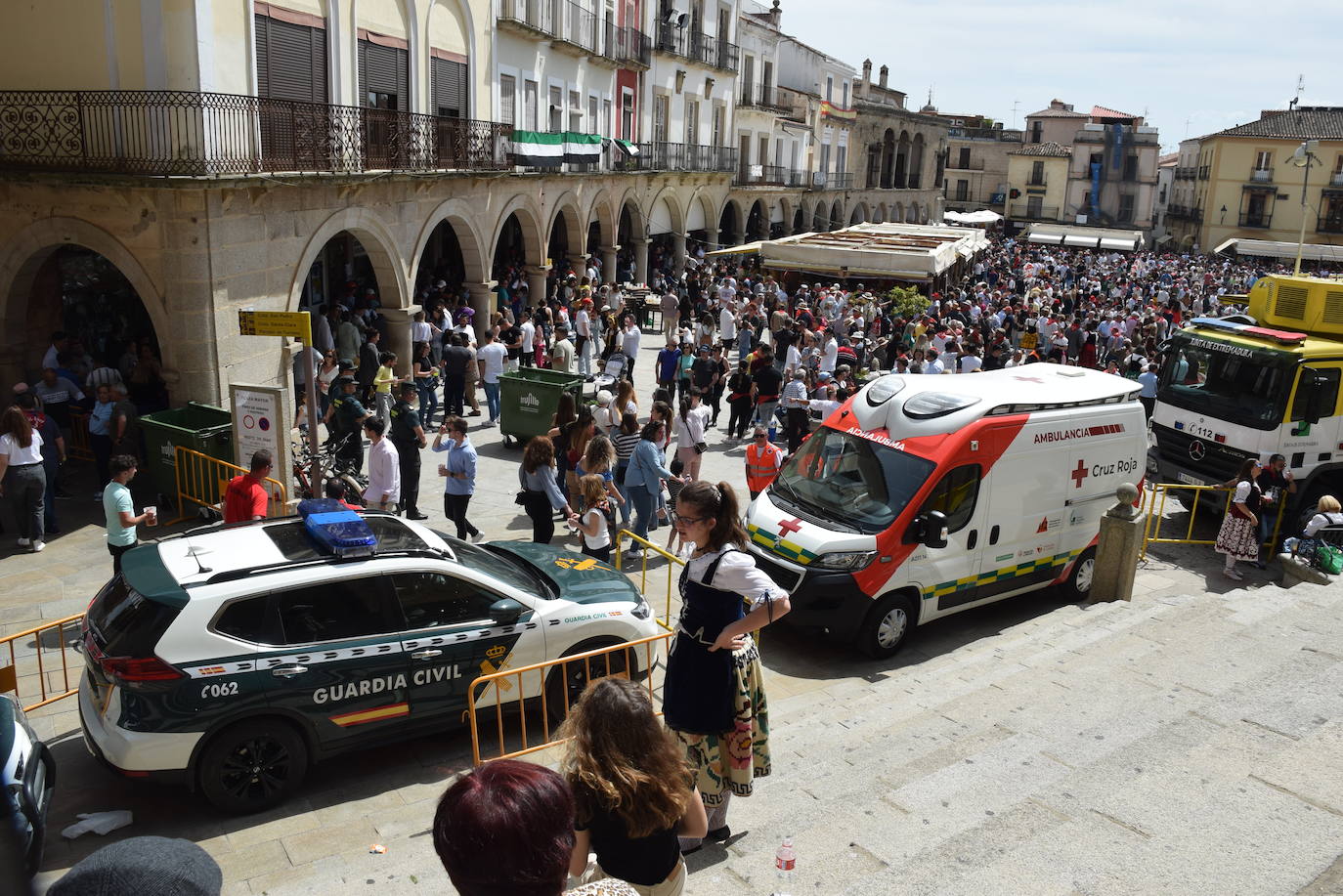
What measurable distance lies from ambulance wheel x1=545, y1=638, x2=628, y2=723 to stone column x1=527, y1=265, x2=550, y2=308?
19130 millimetres

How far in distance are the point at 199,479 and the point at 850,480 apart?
7.27 meters

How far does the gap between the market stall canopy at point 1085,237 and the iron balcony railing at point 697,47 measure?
31984 millimetres

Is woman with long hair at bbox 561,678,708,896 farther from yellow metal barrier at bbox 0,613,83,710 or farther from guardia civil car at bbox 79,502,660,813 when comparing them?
yellow metal barrier at bbox 0,613,83,710

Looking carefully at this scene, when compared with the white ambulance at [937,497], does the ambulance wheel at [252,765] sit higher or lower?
lower

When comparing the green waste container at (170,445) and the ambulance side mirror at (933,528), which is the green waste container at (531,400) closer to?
the green waste container at (170,445)

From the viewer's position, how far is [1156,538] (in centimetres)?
1374

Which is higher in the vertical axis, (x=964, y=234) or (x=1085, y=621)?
(x=964, y=234)

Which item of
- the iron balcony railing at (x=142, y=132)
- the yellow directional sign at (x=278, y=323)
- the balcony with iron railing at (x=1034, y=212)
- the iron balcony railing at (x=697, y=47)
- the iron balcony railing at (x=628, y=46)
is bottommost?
the yellow directional sign at (x=278, y=323)

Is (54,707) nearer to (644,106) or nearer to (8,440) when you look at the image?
(8,440)

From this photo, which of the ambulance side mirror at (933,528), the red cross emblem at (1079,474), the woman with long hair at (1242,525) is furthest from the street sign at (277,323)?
the woman with long hair at (1242,525)

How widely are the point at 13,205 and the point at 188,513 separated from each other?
16.4ft

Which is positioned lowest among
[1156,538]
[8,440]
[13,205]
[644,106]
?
[1156,538]

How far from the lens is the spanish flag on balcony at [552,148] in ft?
74.2

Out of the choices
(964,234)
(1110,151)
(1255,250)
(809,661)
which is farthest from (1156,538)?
(1110,151)
